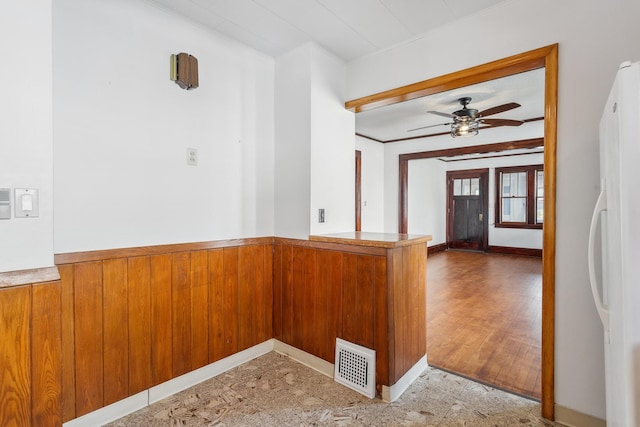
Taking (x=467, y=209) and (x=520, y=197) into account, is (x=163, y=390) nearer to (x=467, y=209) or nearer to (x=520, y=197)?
(x=467, y=209)

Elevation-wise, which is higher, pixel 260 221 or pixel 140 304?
pixel 260 221

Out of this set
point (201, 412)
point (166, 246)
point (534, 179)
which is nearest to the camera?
point (201, 412)

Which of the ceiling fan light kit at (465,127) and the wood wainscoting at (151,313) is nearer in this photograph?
the wood wainscoting at (151,313)

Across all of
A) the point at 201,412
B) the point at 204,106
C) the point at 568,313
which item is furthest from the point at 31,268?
the point at 568,313

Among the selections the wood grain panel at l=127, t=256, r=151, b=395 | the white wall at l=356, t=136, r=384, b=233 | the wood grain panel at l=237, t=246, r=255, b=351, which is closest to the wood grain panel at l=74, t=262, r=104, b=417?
the wood grain panel at l=127, t=256, r=151, b=395

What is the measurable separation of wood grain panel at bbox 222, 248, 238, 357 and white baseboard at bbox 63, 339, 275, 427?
0.09 meters

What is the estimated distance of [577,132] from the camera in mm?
1674

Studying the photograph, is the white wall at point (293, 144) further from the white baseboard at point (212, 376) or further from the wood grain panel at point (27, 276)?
the wood grain panel at point (27, 276)

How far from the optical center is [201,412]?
183 cm

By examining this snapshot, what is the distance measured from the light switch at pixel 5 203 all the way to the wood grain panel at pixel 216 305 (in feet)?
3.63

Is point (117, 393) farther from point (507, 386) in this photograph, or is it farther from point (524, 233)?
point (524, 233)

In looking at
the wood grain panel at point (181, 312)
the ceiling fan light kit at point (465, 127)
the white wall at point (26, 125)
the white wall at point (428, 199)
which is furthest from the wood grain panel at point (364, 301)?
the white wall at point (428, 199)

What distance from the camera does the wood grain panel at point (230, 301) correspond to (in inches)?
91.0

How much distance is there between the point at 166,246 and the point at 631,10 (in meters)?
2.87
